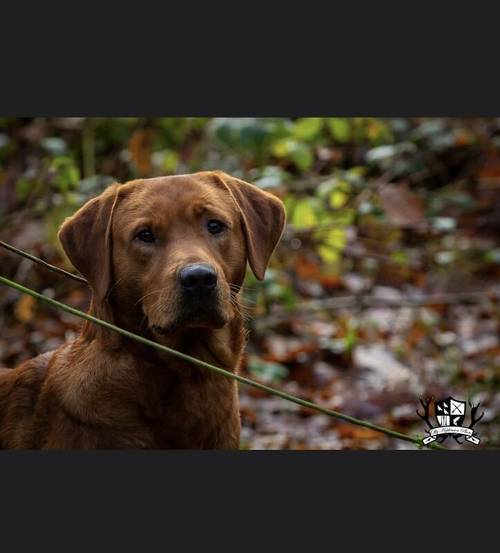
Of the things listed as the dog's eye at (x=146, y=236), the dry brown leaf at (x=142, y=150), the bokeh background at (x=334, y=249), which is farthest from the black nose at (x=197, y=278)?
the dry brown leaf at (x=142, y=150)

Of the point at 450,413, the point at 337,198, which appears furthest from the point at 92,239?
the point at 337,198

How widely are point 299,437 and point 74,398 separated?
9.31 ft

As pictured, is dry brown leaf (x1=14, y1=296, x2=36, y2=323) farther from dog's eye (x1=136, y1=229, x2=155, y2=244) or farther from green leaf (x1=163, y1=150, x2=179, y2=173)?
dog's eye (x1=136, y1=229, x2=155, y2=244)

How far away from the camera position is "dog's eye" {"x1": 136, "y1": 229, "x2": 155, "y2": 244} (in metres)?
5.02

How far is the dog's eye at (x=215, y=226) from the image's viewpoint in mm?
5086

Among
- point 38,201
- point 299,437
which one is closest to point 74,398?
point 299,437

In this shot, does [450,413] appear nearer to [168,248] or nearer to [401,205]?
[168,248]

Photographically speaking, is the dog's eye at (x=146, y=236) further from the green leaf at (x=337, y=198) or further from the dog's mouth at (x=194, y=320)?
the green leaf at (x=337, y=198)

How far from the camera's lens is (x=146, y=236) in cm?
503

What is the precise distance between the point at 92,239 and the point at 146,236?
301mm

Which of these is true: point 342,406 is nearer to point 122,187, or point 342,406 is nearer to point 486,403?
point 486,403

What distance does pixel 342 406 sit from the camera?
8.10 m

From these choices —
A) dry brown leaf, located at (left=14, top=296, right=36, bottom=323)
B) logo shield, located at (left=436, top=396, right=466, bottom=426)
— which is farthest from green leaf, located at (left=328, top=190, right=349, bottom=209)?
logo shield, located at (left=436, top=396, right=466, bottom=426)

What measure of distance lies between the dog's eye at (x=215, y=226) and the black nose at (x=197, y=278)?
36cm
